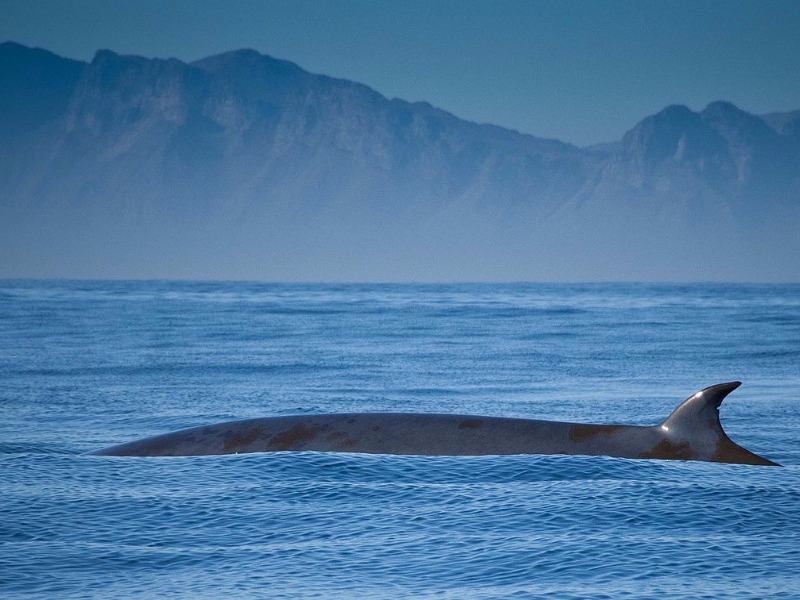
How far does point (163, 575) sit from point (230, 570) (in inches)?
17.9

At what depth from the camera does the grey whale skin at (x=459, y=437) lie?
11336mm

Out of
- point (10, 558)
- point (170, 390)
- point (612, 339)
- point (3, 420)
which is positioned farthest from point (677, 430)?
point (612, 339)

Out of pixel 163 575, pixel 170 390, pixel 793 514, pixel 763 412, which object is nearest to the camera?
pixel 163 575

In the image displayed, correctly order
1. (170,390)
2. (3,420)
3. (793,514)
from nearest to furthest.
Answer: (793,514) → (3,420) → (170,390)

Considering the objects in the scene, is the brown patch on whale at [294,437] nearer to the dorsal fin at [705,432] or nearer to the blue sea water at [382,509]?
the blue sea water at [382,509]

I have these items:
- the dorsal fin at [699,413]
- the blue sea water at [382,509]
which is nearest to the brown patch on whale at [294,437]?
the blue sea water at [382,509]

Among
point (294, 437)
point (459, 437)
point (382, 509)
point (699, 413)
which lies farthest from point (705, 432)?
point (294, 437)

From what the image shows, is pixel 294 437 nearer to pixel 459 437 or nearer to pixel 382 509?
pixel 459 437

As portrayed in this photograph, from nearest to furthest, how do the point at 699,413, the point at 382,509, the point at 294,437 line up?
1. the point at 382,509
2. the point at 699,413
3. the point at 294,437

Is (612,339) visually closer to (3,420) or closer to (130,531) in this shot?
(3,420)

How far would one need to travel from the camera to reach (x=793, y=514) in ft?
30.3

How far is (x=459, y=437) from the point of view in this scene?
12.0 m

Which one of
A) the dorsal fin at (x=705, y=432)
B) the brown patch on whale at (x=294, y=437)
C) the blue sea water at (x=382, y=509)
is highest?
the dorsal fin at (x=705, y=432)

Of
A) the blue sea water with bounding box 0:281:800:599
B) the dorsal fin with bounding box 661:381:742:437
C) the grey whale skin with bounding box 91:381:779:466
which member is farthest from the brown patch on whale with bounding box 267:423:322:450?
the dorsal fin with bounding box 661:381:742:437
